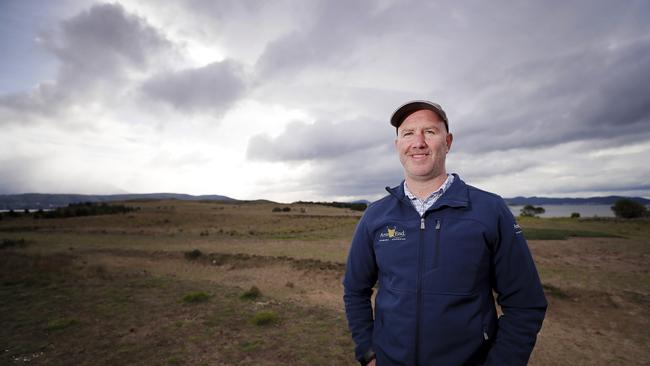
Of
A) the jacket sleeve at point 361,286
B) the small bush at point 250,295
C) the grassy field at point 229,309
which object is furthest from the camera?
the small bush at point 250,295

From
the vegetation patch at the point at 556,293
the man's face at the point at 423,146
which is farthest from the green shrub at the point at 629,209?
the man's face at the point at 423,146

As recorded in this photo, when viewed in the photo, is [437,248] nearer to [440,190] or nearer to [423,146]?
[440,190]

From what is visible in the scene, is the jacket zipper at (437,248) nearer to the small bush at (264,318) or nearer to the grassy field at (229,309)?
the grassy field at (229,309)

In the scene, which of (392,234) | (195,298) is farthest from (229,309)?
(392,234)

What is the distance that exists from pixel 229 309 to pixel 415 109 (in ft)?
24.0

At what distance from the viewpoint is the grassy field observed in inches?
230

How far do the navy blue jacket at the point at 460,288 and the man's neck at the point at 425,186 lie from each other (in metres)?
0.14

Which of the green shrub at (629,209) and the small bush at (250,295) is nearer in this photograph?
the small bush at (250,295)

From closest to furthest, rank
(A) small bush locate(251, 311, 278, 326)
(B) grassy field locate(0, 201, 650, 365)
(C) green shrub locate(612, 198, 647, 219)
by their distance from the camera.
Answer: (B) grassy field locate(0, 201, 650, 365) → (A) small bush locate(251, 311, 278, 326) → (C) green shrub locate(612, 198, 647, 219)

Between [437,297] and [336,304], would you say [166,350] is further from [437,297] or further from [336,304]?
[437,297]

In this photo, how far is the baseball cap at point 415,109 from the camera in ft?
8.68

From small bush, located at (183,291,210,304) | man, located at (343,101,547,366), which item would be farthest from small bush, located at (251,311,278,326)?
man, located at (343,101,547,366)

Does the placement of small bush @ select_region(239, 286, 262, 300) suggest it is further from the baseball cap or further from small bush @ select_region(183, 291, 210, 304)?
the baseball cap

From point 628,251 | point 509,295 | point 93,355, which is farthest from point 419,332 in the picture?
point 628,251
